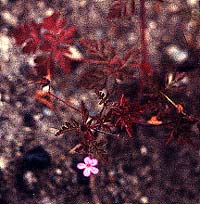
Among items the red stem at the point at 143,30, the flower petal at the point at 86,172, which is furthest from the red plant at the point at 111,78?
the flower petal at the point at 86,172

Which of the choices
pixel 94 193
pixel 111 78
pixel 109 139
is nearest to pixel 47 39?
pixel 111 78

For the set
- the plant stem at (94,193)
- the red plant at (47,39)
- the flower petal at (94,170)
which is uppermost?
the red plant at (47,39)

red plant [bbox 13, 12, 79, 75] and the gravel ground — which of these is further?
the gravel ground

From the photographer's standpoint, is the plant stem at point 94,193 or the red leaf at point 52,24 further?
the plant stem at point 94,193

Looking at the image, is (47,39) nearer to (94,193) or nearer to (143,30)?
(143,30)

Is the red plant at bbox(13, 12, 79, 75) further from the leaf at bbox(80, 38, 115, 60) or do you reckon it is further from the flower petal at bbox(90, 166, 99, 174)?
the flower petal at bbox(90, 166, 99, 174)

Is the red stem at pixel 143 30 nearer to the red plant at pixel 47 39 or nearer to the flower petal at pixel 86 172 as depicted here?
the red plant at pixel 47 39

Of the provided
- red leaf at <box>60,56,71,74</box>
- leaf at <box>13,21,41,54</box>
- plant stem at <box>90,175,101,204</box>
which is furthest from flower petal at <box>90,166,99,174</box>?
leaf at <box>13,21,41,54</box>

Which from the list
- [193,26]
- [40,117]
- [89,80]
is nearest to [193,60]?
[193,26]

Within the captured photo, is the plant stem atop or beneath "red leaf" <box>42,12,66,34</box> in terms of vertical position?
beneath
